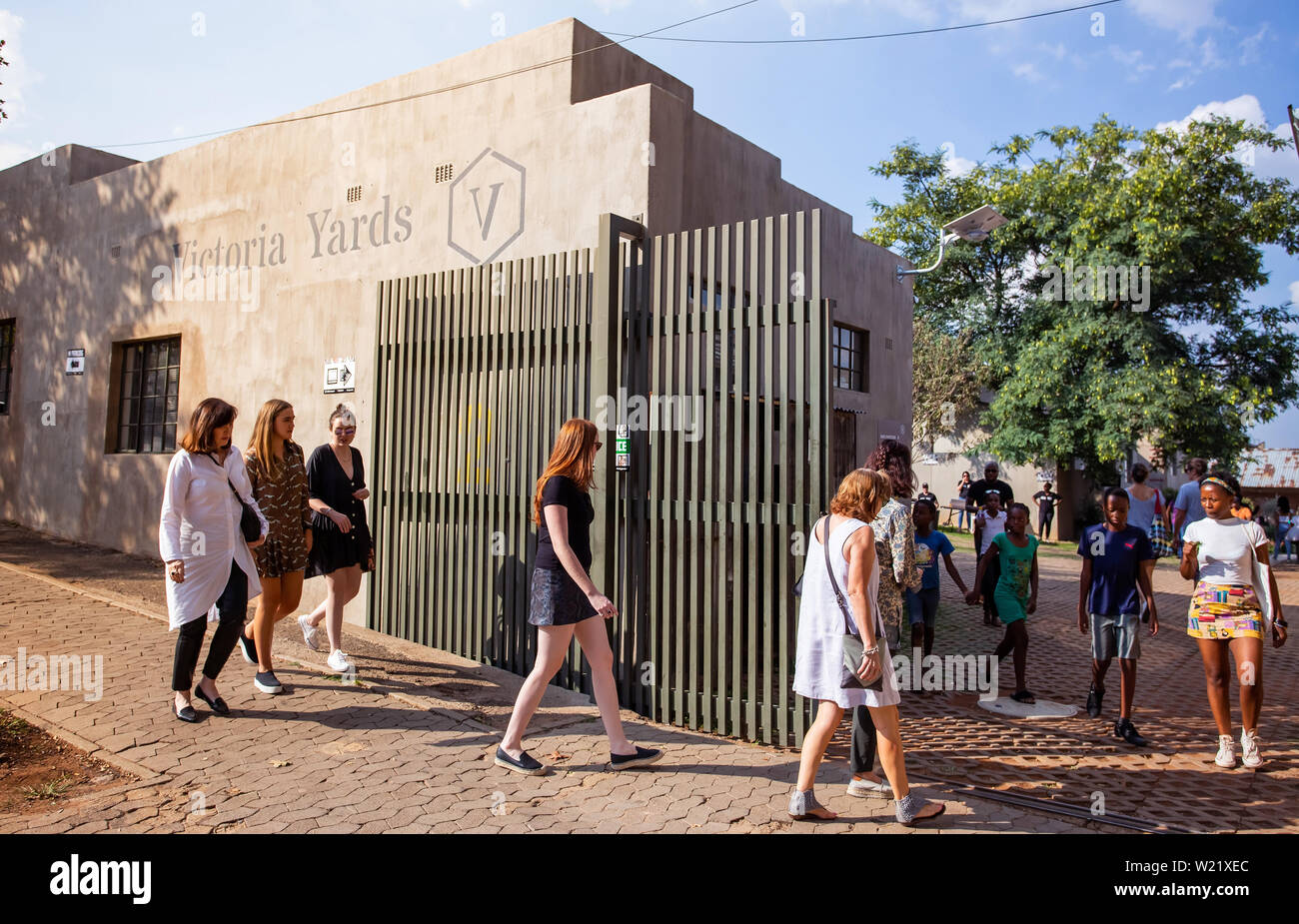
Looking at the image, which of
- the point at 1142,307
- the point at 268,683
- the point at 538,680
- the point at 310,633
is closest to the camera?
the point at 538,680

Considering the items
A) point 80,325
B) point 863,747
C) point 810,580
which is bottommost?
point 863,747

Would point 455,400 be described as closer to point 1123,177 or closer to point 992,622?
point 992,622

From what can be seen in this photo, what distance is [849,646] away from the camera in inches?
160

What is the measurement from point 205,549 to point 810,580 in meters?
3.37

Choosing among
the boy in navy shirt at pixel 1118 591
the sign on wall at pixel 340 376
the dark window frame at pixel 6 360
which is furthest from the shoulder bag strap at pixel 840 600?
the dark window frame at pixel 6 360

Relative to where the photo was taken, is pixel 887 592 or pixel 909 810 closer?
pixel 909 810

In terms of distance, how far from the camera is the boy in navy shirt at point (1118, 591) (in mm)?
5973

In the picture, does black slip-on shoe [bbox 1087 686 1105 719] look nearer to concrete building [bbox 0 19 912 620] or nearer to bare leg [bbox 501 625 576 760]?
bare leg [bbox 501 625 576 760]

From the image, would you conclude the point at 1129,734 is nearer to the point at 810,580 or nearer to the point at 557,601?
the point at 810,580

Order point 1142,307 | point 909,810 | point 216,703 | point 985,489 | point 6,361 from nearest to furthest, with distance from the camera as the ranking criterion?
point 909,810, point 216,703, point 985,489, point 6,361, point 1142,307

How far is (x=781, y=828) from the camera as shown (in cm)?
403

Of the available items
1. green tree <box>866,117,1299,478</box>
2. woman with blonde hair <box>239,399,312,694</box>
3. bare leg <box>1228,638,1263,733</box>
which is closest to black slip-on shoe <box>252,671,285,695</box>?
woman with blonde hair <box>239,399,312,694</box>

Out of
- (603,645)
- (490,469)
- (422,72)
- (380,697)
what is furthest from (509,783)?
(422,72)

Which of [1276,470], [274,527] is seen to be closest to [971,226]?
[274,527]
